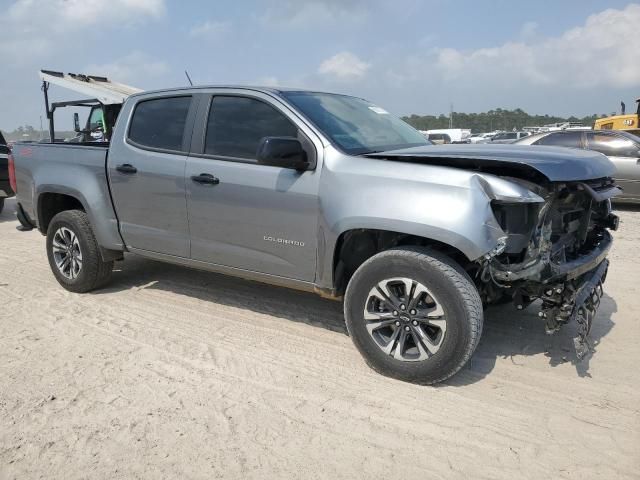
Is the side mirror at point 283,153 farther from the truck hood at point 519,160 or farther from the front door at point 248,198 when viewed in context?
the truck hood at point 519,160

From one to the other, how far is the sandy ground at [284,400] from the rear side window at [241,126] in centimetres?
144

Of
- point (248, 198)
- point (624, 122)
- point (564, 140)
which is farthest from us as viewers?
point (624, 122)

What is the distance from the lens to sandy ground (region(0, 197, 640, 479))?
2.62 meters

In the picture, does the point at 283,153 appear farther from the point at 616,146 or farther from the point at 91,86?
the point at 91,86

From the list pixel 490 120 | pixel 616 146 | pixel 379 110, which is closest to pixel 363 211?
pixel 379 110

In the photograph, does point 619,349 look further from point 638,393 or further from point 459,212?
point 459,212

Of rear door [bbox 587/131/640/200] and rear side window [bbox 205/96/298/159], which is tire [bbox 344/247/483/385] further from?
rear door [bbox 587/131/640/200]

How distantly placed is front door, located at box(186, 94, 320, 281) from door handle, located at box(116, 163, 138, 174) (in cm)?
61

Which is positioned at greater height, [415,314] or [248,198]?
[248,198]

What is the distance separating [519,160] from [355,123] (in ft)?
4.77

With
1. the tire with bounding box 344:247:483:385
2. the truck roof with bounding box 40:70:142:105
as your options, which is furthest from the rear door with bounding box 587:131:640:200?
the truck roof with bounding box 40:70:142:105

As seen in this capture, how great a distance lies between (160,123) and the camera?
4.49 metres

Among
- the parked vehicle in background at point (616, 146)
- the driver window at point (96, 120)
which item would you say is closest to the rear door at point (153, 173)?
the parked vehicle in background at point (616, 146)

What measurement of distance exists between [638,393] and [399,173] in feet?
6.51
